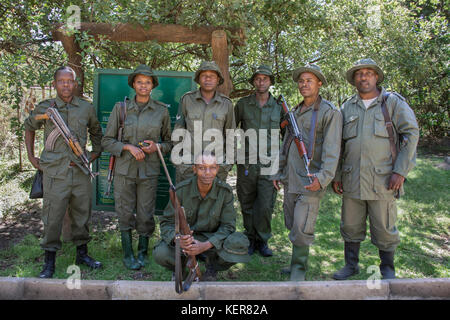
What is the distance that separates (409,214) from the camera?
638 cm

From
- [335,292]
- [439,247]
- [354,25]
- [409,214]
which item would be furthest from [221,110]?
[354,25]

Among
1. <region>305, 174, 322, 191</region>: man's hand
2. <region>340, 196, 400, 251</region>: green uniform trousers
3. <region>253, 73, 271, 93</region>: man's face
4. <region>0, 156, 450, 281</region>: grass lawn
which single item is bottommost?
<region>0, 156, 450, 281</region>: grass lawn

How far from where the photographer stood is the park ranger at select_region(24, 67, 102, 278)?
3986 mm

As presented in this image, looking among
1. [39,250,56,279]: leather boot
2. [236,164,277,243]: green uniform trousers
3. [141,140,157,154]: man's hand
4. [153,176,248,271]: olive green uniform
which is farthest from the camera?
[236,164,277,243]: green uniform trousers

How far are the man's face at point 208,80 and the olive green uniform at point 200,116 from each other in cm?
10

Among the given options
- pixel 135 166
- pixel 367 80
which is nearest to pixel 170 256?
pixel 135 166

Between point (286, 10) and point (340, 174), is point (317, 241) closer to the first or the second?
point (340, 174)

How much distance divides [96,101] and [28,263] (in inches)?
84.1

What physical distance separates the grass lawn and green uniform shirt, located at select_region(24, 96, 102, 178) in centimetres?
112

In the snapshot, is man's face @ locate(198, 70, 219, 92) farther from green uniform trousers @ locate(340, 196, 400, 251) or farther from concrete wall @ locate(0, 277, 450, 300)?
concrete wall @ locate(0, 277, 450, 300)

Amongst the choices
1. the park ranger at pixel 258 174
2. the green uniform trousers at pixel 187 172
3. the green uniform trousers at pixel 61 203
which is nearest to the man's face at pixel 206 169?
the green uniform trousers at pixel 187 172

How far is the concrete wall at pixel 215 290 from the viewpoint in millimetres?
3260

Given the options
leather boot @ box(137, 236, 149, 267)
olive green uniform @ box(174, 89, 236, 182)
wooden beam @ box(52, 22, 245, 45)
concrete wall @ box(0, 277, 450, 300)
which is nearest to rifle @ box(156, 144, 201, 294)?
concrete wall @ box(0, 277, 450, 300)
